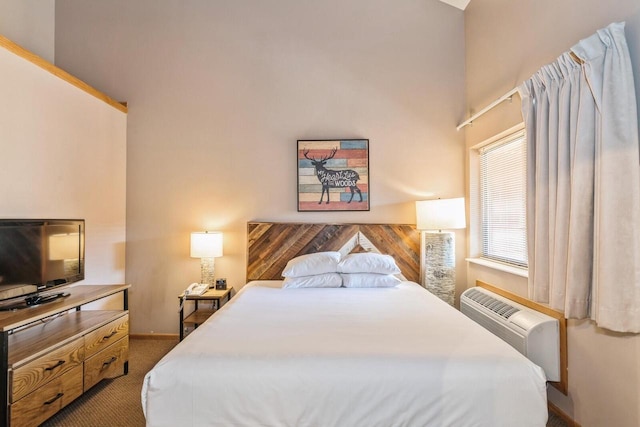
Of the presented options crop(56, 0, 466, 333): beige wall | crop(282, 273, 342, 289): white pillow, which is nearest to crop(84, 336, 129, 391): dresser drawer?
crop(56, 0, 466, 333): beige wall

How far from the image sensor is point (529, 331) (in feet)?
6.32

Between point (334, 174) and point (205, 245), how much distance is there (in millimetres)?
1460

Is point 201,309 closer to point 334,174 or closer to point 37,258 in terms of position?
point 37,258

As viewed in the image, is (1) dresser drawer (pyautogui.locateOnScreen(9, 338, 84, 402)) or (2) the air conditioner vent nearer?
(1) dresser drawer (pyautogui.locateOnScreen(9, 338, 84, 402))

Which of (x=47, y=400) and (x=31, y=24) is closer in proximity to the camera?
(x=47, y=400)

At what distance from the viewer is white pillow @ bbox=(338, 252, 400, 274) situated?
275 cm

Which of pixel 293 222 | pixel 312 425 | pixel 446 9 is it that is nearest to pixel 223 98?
pixel 293 222

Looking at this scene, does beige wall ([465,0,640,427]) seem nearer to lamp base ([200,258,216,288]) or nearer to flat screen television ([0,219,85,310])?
lamp base ([200,258,216,288])

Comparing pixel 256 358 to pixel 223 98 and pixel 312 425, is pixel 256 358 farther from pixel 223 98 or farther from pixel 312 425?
pixel 223 98

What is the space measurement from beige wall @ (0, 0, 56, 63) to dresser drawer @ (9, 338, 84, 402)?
2.90 meters

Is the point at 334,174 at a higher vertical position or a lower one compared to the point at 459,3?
lower

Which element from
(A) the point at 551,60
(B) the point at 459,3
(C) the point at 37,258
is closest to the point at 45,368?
(C) the point at 37,258

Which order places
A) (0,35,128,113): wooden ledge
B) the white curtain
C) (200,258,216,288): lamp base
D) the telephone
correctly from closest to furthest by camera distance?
the white curtain, (0,35,128,113): wooden ledge, the telephone, (200,258,216,288): lamp base

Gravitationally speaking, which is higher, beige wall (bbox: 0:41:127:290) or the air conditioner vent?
Result: beige wall (bbox: 0:41:127:290)
